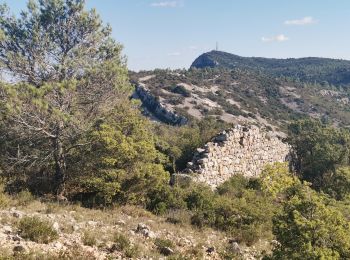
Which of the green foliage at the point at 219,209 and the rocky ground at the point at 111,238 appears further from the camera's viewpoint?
the green foliage at the point at 219,209

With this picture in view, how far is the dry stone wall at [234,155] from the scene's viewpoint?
19.4 m

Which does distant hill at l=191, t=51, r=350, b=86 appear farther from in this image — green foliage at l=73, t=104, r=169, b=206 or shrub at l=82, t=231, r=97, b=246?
shrub at l=82, t=231, r=97, b=246

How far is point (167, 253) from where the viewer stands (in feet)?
33.4

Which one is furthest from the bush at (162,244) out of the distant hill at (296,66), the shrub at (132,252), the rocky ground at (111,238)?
the distant hill at (296,66)

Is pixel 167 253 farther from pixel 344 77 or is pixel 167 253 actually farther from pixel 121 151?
pixel 344 77

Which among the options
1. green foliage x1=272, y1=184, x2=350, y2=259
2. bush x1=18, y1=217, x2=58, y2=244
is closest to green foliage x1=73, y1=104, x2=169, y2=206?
bush x1=18, y1=217, x2=58, y2=244

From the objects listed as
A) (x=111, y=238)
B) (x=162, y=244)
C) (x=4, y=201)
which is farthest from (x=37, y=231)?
(x=4, y=201)

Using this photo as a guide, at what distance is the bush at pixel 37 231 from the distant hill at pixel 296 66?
139855 mm

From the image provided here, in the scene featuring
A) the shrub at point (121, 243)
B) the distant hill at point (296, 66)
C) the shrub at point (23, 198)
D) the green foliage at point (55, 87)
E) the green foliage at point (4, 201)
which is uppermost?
the distant hill at point (296, 66)

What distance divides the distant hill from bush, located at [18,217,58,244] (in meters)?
140

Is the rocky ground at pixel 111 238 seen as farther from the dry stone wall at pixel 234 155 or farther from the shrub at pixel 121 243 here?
the dry stone wall at pixel 234 155

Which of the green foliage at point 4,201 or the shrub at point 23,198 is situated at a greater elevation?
the green foliage at point 4,201

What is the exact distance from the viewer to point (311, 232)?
8047mm

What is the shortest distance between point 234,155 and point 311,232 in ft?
45.1
